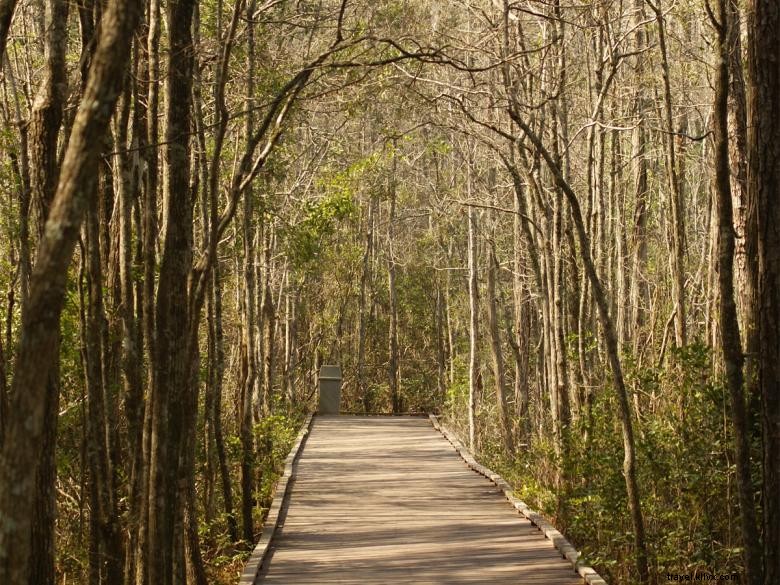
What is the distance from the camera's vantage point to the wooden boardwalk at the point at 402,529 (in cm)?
852

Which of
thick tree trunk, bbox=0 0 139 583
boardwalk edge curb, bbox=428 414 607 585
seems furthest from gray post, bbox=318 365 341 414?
thick tree trunk, bbox=0 0 139 583

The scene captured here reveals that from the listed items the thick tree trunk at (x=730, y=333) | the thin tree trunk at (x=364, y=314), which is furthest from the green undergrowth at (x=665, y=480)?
the thin tree trunk at (x=364, y=314)

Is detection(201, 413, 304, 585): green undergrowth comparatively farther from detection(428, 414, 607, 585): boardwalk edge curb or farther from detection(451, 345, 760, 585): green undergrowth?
detection(451, 345, 760, 585): green undergrowth

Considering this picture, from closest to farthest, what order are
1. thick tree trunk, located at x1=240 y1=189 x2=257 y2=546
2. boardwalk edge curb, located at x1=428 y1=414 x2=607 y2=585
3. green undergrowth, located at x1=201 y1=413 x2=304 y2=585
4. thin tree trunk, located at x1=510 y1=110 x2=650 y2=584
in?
thin tree trunk, located at x1=510 y1=110 x2=650 y2=584
boardwalk edge curb, located at x1=428 y1=414 x2=607 y2=585
green undergrowth, located at x1=201 y1=413 x2=304 y2=585
thick tree trunk, located at x1=240 y1=189 x2=257 y2=546

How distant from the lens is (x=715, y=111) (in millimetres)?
6688

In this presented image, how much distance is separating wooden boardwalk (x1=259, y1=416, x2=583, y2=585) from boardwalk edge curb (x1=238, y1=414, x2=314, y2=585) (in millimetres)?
86

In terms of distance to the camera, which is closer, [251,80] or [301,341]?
[251,80]

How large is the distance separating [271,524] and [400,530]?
1289 mm

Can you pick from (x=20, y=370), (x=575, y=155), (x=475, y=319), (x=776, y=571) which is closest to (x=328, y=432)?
(x=475, y=319)

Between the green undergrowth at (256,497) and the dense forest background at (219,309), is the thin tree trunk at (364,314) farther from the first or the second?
the dense forest background at (219,309)

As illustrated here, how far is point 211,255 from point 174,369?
2.96 ft

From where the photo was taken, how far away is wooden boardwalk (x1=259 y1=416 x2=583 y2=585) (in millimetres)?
8523

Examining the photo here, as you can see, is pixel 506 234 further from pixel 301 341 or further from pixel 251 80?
pixel 251 80

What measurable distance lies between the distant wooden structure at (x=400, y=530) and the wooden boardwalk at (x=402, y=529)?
0.03ft
